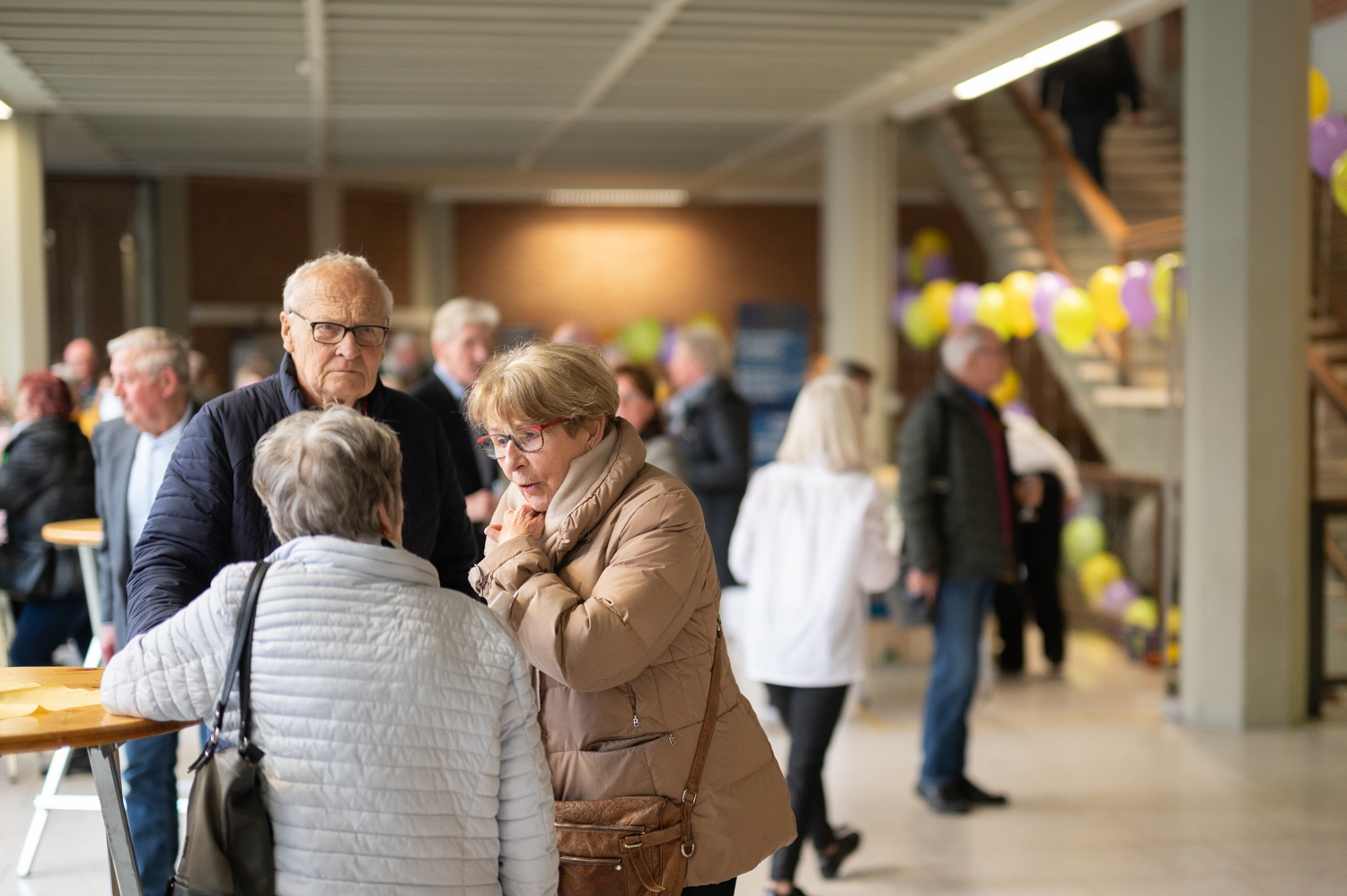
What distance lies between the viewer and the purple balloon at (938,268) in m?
12.5

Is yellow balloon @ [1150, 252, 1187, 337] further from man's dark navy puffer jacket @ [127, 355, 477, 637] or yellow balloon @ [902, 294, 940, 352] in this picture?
man's dark navy puffer jacket @ [127, 355, 477, 637]

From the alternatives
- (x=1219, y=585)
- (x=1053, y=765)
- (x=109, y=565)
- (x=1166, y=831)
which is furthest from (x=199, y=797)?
(x=1219, y=585)

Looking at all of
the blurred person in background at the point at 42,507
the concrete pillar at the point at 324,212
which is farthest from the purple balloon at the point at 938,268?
the blurred person in background at the point at 42,507

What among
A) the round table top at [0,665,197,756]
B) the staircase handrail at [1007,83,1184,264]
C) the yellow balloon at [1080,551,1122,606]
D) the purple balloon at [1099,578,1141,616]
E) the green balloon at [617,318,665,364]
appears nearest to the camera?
the round table top at [0,665,197,756]

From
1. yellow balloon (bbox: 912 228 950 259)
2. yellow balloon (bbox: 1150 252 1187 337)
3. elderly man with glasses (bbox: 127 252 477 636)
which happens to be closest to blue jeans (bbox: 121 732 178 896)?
elderly man with glasses (bbox: 127 252 477 636)

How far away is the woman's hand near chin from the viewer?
6.86 feet

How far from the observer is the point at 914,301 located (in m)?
11.1

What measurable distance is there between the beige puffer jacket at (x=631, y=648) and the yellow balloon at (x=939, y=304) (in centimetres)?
865

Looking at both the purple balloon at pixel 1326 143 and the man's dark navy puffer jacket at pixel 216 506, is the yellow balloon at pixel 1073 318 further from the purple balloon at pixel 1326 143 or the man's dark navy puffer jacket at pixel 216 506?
the man's dark navy puffer jacket at pixel 216 506

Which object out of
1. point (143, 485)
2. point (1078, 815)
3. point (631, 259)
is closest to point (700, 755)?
point (143, 485)

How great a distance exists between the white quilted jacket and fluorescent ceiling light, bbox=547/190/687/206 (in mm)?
12212

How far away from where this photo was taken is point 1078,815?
438 centimetres

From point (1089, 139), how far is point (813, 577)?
5.91 metres

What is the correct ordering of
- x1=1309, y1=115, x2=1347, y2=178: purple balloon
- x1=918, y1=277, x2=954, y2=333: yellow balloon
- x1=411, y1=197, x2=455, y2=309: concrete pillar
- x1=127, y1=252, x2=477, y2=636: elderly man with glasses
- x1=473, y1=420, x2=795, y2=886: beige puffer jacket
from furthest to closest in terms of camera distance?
x1=411, y1=197, x2=455, y2=309: concrete pillar → x1=918, y1=277, x2=954, y2=333: yellow balloon → x1=1309, y1=115, x2=1347, y2=178: purple balloon → x1=127, y1=252, x2=477, y2=636: elderly man with glasses → x1=473, y1=420, x2=795, y2=886: beige puffer jacket
